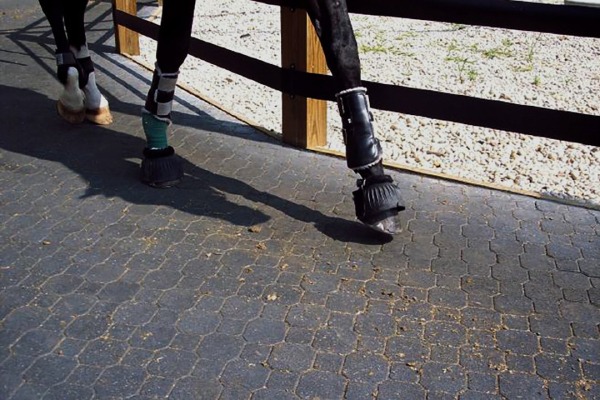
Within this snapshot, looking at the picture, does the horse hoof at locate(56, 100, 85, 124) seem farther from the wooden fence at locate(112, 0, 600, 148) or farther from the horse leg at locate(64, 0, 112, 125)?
A: the wooden fence at locate(112, 0, 600, 148)

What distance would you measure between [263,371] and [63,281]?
113 cm

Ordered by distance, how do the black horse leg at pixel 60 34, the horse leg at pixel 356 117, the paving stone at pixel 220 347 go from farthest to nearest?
1. the black horse leg at pixel 60 34
2. the horse leg at pixel 356 117
3. the paving stone at pixel 220 347

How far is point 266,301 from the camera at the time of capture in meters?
3.40

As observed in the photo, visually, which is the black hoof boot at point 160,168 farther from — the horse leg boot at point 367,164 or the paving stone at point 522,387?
the paving stone at point 522,387

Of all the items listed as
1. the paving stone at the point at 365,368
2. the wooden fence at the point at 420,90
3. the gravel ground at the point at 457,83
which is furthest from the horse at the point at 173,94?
the gravel ground at the point at 457,83

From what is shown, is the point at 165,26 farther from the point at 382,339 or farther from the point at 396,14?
the point at 382,339

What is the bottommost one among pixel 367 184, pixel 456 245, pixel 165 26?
pixel 456 245

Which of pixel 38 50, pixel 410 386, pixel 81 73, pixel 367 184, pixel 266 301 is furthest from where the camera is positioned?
pixel 38 50

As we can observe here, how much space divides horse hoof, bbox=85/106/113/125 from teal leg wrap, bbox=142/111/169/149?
3.72 ft

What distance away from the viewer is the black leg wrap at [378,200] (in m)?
3.78

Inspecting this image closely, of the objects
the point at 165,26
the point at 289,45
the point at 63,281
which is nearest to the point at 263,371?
the point at 63,281

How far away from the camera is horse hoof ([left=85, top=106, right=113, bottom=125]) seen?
5582mm

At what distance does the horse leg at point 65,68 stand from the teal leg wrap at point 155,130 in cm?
103

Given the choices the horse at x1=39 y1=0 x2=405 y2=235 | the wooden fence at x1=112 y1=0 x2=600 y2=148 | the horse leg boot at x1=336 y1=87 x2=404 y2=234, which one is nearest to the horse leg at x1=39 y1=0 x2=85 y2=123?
the horse at x1=39 y1=0 x2=405 y2=235
